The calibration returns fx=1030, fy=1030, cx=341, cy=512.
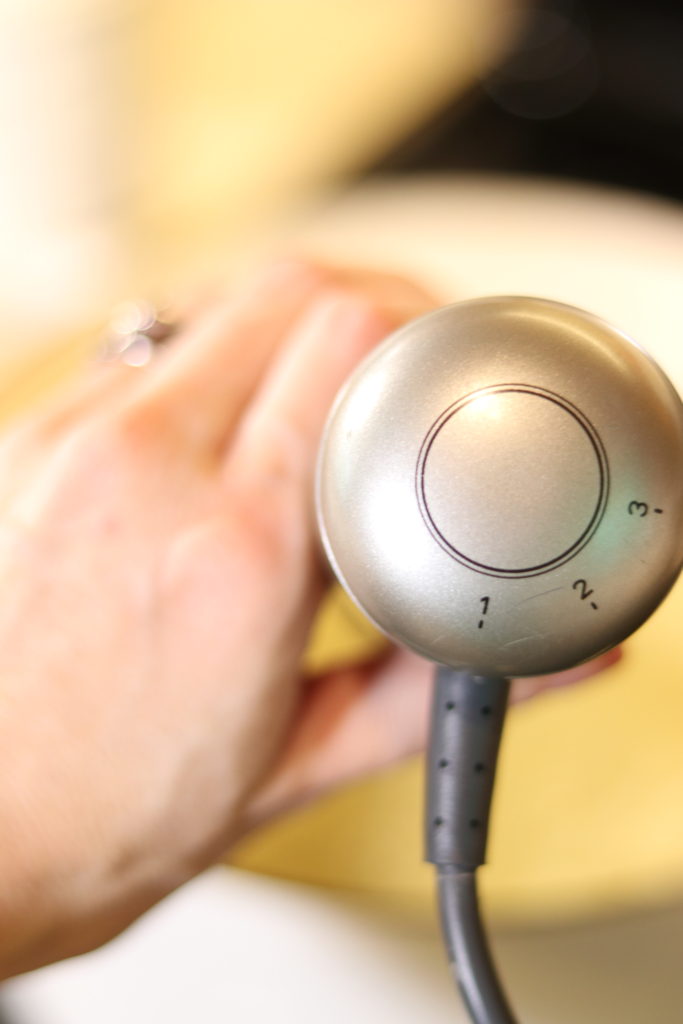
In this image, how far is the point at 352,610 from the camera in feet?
1.67

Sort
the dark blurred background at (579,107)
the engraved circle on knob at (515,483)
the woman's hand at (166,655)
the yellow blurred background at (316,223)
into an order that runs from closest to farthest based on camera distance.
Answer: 1. the engraved circle on knob at (515,483)
2. the woman's hand at (166,655)
3. the yellow blurred background at (316,223)
4. the dark blurred background at (579,107)

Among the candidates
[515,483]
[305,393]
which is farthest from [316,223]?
[515,483]

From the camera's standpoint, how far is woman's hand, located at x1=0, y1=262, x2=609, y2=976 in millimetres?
350

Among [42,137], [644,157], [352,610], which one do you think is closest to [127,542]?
[352,610]

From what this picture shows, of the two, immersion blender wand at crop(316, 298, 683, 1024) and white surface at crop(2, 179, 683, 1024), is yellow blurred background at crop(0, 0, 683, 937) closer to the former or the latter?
white surface at crop(2, 179, 683, 1024)

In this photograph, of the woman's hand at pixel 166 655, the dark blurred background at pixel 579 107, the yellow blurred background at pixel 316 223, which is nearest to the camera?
the woman's hand at pixel 166 655

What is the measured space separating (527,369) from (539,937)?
29 cm

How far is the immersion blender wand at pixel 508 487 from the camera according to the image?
0.23 meters

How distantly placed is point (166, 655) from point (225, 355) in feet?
0.52

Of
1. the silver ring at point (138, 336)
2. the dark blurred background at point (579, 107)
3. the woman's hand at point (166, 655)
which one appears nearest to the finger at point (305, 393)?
the woman's hand at point (166, 655)

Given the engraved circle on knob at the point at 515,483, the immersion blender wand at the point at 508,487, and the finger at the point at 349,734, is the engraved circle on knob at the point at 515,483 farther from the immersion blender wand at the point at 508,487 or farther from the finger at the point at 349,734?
the finger at the point at 349,734

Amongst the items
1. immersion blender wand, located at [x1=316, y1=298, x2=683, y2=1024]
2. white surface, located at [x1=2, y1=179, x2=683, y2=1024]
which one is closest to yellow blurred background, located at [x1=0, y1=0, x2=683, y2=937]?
white surface, located at [x1=2, y1=179, x2=683, y2=1024]

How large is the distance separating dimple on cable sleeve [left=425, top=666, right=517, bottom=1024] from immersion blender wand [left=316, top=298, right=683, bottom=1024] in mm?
24

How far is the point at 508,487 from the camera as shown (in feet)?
0.75
